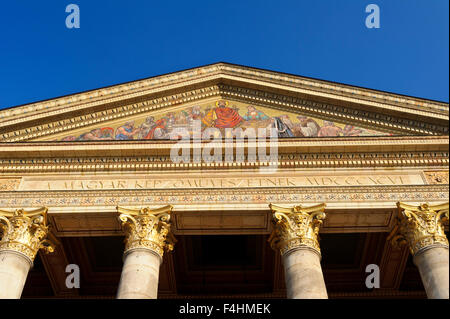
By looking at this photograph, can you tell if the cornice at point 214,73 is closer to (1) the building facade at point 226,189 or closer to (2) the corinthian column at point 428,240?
(1) the building facade at point 226,189

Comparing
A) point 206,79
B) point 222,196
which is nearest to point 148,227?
point 222,196

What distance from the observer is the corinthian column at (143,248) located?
993 cm

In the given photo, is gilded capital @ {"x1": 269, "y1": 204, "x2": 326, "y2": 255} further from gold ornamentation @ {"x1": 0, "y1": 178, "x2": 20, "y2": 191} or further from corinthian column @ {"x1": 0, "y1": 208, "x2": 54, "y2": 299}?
gold ornamentation @ {"x1": 0, "y1": 178, "x2": 20, "y2": 191}

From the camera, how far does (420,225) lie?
11.0 metres

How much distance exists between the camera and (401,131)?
13461 mm

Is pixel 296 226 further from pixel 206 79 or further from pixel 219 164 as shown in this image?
pixel 206 79

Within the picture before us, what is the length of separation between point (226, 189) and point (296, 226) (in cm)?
196

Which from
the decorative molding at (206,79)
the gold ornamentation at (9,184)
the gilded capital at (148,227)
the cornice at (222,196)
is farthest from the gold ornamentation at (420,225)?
the gold ornamentation at (9,184)

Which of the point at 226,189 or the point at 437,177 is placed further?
the point at 437,177
